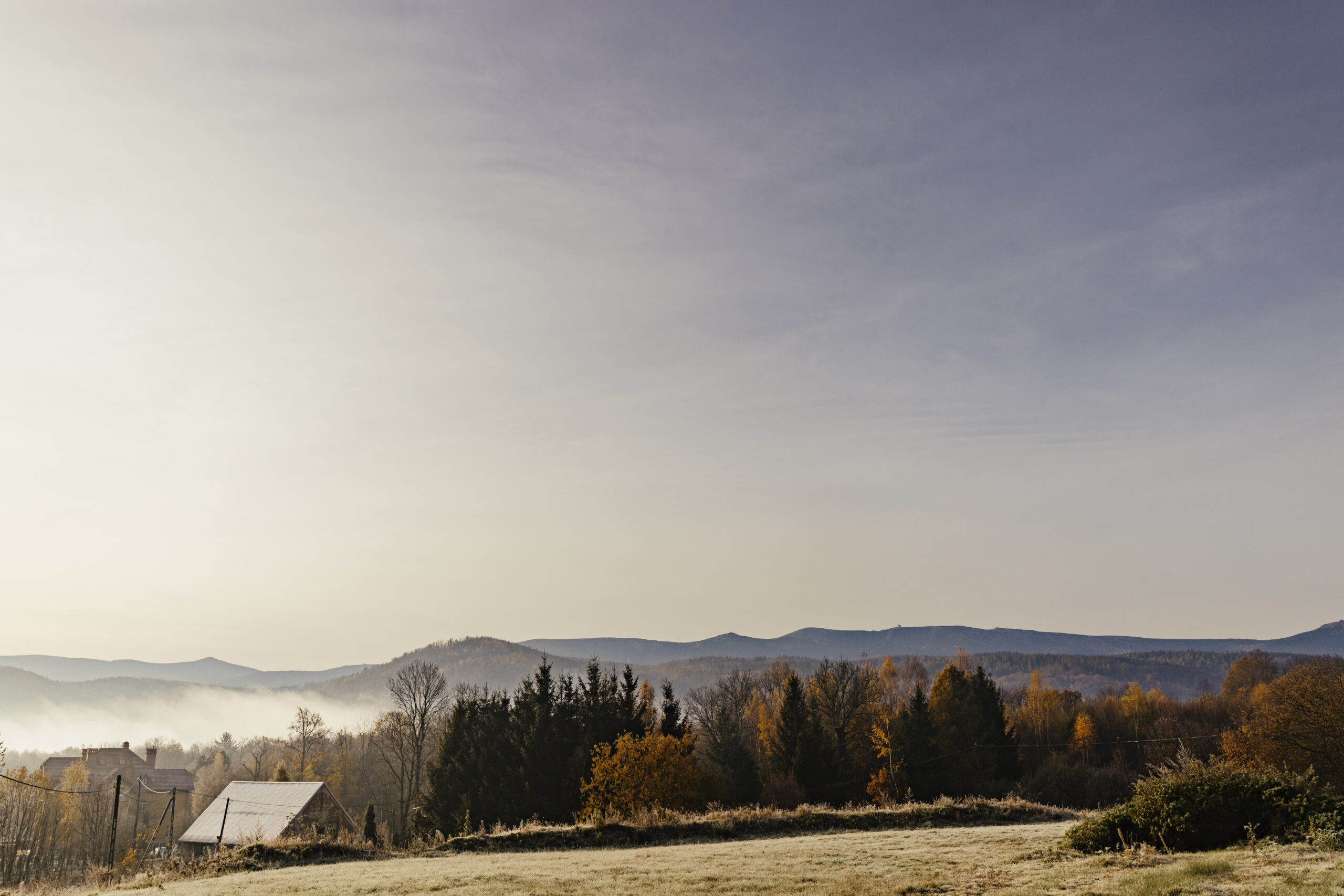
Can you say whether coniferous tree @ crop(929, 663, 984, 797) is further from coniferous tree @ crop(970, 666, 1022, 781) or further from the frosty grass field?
the frosty grass field

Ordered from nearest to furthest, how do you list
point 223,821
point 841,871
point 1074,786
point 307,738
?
1. point 841,871
2. point 223,821
3. point 1074,786
4. point 307,738

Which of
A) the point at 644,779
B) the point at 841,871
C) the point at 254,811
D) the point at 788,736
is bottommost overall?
the point at 254,811

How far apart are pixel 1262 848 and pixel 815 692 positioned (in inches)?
2967

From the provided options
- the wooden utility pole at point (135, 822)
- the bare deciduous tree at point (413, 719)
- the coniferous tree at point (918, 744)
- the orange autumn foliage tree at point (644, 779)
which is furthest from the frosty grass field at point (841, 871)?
the wooden utility pole at point (135, 822)

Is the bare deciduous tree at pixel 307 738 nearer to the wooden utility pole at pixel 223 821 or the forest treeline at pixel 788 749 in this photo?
the wooden utility pole at pixel 223 821

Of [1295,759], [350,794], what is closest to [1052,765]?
[1295,759]

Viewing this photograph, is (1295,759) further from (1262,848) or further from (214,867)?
(214,867)

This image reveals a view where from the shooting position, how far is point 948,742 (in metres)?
73.8

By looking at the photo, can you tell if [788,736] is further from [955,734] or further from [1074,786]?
[1074,786]

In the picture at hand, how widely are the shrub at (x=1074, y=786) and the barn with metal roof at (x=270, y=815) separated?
175ft

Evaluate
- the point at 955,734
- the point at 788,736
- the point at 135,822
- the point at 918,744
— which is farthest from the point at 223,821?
the point at 955,734

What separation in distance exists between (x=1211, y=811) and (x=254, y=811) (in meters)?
64.5

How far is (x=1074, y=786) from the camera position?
64.8m

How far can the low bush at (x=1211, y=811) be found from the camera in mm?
15680
